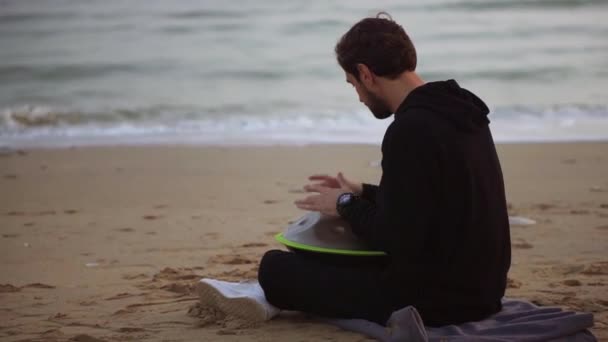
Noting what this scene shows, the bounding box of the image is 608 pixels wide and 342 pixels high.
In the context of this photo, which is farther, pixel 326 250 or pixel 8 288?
pixel 8 288

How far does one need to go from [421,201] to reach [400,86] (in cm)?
45

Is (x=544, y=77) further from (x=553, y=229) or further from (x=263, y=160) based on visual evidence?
(x=553, y=229)

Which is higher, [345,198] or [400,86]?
[400,86]

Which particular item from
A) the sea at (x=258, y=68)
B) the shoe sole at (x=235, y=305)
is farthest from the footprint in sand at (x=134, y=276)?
the sea at (x=258, y=68)

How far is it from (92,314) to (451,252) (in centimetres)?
175

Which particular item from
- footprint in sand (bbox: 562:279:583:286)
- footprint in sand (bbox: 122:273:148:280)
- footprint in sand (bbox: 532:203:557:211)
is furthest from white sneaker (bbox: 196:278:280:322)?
footprint in sand (bbox: 532:203:557:211)

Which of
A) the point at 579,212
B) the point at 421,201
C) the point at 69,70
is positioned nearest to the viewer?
the point at 421,201

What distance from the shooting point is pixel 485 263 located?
344cm

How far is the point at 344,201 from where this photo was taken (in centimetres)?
353

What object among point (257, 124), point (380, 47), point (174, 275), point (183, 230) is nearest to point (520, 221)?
point (183, 230)

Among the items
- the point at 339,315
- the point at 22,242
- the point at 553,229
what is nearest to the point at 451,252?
the point at 339,315

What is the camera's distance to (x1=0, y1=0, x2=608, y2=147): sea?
1145 cm

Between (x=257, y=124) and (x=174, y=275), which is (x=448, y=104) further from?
(x=257, y=124)

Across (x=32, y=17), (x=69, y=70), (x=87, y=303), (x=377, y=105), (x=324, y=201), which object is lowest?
(x=87, y=303)
